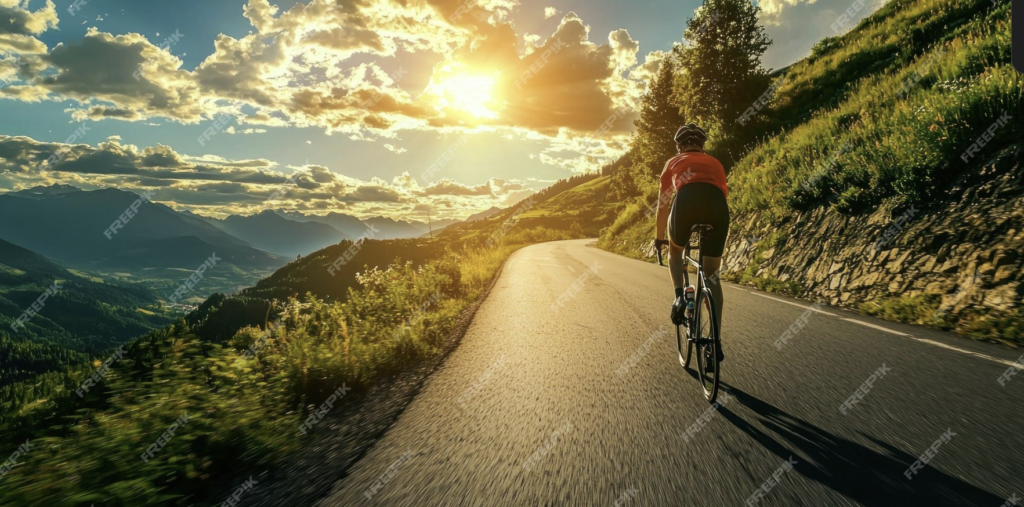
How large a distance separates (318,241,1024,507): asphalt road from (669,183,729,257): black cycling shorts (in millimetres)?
1312

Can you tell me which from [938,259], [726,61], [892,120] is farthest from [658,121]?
[938,259]

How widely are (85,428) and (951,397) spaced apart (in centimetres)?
616

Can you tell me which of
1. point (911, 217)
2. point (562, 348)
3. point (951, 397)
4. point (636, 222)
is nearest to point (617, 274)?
point (911, 217)

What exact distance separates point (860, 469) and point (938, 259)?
20.6 feet

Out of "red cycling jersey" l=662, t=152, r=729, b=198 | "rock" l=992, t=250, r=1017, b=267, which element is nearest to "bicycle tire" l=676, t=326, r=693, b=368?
"red cycling jersey" l=662, t=152, r=729, b=198

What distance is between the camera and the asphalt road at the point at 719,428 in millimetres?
2541

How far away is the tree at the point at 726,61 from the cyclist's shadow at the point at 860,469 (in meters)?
23.5

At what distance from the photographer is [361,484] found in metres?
2.80

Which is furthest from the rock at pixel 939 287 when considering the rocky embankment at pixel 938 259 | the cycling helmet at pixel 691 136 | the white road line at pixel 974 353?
the cycling helmet at pixel 691 136

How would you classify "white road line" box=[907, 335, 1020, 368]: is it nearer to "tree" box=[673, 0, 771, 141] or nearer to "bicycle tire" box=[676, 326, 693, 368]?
"bicycle tire" box=[676, 326, 693, 368]

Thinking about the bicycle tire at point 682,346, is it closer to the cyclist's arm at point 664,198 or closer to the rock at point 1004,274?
the cyclist's arm at point 664,198

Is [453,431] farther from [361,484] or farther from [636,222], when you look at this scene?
[636,222]

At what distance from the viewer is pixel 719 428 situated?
3.32 meters

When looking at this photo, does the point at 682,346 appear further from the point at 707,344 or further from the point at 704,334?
the point at 707,344
